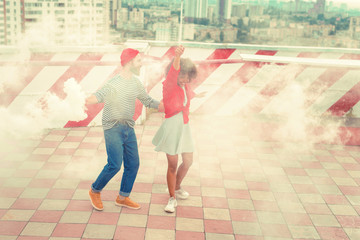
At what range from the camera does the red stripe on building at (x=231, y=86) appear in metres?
5.84

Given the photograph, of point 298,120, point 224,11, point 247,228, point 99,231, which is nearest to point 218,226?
point 247,228

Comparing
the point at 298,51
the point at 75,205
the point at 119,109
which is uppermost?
the point at 298,51

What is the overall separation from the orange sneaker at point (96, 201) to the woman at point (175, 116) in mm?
637

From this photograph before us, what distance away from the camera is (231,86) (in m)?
5.95

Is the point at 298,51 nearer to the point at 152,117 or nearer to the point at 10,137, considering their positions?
the point at 152,117

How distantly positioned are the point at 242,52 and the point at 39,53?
3.34 meters

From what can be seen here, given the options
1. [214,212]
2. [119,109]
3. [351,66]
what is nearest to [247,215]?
[214,212]

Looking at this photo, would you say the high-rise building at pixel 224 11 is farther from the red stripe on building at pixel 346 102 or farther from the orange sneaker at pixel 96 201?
the orange sneaker at pixel 96 201

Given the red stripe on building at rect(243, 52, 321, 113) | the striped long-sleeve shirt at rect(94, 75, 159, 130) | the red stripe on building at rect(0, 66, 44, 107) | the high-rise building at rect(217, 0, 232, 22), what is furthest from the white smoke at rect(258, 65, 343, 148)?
the high-rise building at rect(217, 0, 232, 22)

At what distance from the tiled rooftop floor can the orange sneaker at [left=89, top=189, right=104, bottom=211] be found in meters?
0.06

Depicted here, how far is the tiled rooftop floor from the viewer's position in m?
3.15

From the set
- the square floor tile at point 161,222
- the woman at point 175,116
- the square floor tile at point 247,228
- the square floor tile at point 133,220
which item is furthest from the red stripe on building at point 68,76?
the square floor tile at point 247,228

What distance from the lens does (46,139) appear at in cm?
500

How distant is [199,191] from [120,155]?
3.61 feet
